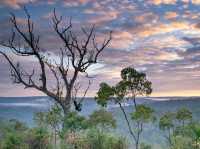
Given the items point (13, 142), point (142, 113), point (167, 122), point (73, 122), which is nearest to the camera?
point (73, 122)

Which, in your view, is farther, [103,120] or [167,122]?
[167,122]

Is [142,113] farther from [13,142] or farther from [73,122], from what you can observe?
[13,142]

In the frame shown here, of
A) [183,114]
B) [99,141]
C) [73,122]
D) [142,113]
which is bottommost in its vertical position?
[99,141]

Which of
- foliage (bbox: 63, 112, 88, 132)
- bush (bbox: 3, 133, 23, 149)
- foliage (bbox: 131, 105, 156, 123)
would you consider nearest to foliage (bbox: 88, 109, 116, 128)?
foliage (bbox: 131, 105, 156, 123)

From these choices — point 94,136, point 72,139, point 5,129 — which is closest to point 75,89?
point 72,139

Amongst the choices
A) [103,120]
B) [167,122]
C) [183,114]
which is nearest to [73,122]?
[103,120]

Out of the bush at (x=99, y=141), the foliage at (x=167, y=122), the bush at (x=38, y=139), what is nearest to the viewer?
the bush at (x=99, y=141)

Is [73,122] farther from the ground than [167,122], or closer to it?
farther from the ground

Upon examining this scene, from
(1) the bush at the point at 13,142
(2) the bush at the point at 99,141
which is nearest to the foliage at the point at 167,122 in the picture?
(2) the bush at the point at 99,141

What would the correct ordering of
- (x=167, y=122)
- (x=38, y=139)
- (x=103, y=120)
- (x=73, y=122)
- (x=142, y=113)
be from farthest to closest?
1. (x=167, y=122)
2. (x=103, y=120)
3. (x=38, y=139)
4. (x=142, y=113)
5. (x=73, y=122)

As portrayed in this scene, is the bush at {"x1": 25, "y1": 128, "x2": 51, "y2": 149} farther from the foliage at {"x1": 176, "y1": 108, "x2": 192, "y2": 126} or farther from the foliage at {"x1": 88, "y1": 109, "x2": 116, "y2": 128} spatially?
the foliage at {"x1": 176, "y1": 108, "x2": 192, "y2": 126}

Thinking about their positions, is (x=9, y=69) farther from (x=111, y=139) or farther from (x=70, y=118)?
(x=111, y=139)

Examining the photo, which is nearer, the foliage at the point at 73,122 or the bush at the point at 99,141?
the foliage at the point at 73,122

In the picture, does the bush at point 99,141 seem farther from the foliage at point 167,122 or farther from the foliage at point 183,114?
the foliage at point 183,114
